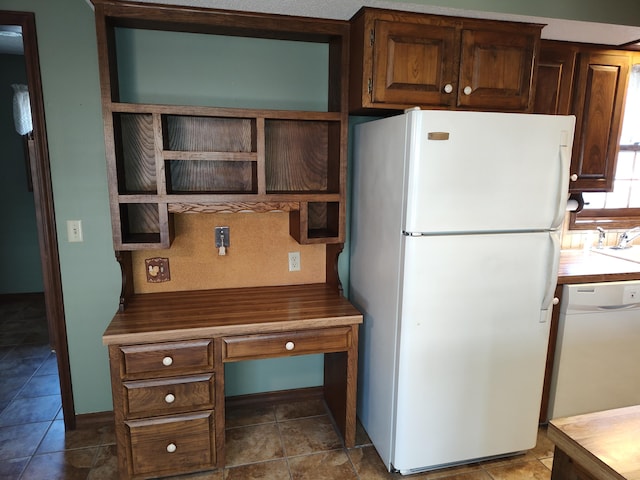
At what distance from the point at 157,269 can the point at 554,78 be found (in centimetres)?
240

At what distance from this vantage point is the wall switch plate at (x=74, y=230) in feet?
7.11

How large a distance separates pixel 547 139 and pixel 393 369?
1228 mm

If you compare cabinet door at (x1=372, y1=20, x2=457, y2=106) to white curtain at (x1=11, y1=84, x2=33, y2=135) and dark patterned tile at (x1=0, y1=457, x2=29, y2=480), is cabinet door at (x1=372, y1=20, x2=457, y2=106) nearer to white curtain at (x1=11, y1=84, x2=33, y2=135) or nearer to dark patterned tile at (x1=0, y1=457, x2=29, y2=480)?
dark patterned tile at (x1=0, y1=457, x2=29, y2=480)

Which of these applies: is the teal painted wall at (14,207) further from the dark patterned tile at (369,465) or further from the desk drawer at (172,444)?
the dark patterned tile at (369,465)

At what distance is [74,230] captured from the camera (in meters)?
2.17

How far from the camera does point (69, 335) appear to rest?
2.28 metres

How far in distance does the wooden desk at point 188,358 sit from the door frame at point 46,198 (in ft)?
1.65

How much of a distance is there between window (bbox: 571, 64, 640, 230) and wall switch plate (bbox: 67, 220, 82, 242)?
10.0ft

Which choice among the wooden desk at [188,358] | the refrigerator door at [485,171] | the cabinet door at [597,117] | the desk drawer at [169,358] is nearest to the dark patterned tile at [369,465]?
the wooden desk at [188,358]

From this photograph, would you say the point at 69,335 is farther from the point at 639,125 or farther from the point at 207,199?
the point at 639,125

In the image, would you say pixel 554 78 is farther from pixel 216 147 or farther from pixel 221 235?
pixel 221 235

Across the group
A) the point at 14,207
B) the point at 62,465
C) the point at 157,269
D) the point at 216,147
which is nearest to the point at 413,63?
the point at 216,147

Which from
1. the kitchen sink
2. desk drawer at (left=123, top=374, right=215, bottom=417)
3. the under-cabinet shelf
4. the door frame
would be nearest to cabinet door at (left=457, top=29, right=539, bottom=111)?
the under-cabinet shelf

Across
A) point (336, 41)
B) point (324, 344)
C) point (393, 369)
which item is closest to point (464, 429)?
point (393, 369)
